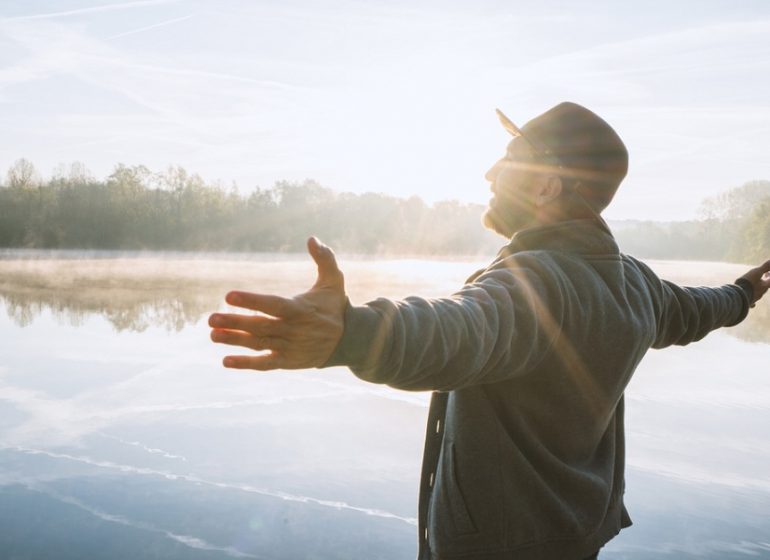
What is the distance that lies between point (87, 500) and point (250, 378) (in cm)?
535

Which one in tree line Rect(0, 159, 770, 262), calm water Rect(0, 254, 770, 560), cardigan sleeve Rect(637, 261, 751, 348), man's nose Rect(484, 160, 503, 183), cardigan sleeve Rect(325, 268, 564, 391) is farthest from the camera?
tree line Rect(0, 159, 770, 262)

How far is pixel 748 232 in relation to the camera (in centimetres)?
5091

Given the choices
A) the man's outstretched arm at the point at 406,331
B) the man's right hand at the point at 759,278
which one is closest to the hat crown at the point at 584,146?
the man's outstretched arm at the point at 406,331

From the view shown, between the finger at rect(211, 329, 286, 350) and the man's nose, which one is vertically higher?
the man's nose

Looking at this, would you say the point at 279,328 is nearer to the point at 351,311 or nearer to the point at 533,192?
the point at 351,311

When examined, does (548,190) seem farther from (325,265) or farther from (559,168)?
(325,265)

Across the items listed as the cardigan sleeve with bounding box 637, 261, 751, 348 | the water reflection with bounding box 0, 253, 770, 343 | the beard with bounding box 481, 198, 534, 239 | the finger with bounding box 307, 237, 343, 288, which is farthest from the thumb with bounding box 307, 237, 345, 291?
the water reflection with bounding box 0, 253, 770, 343

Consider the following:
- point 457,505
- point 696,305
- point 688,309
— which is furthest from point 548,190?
point 696,305

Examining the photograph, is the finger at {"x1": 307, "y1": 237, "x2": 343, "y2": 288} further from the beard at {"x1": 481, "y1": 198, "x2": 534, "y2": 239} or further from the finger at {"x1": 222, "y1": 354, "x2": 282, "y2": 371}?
the beard at {"x1": 481, "y1": 198, "x2": 534, "y2": 239}

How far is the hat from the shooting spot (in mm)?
1969

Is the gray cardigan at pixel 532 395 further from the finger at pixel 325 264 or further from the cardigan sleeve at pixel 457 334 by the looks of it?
the finger at pixel 325 264

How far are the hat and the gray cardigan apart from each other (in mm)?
159

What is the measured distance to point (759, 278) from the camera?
3443mm

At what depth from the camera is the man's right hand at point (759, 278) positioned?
134 inches
